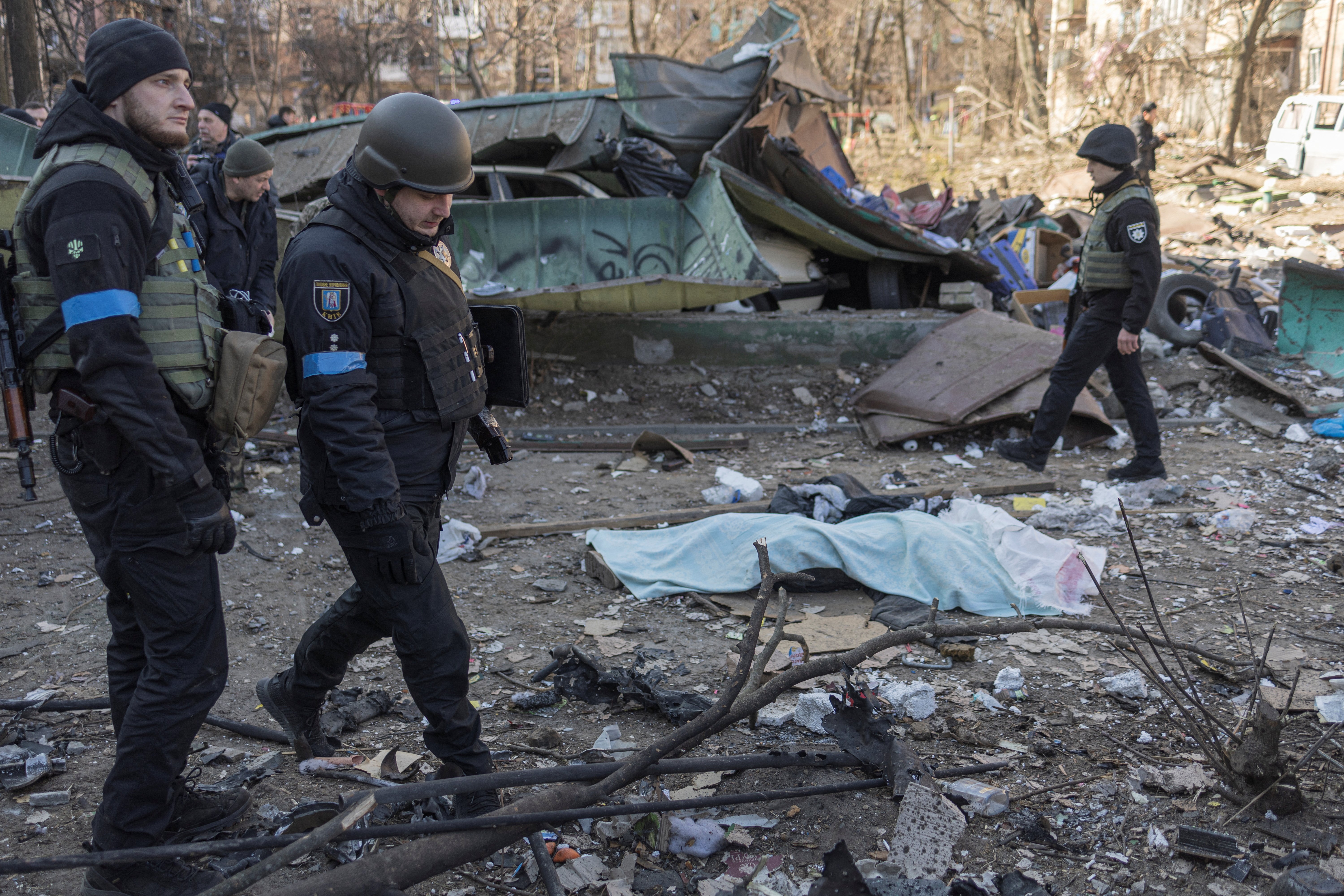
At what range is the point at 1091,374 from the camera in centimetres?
554

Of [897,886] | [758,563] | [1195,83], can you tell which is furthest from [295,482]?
[1195,83]

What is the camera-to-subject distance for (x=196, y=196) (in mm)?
2443

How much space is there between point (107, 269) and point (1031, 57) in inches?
840

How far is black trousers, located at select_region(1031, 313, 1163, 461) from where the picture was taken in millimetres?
5344

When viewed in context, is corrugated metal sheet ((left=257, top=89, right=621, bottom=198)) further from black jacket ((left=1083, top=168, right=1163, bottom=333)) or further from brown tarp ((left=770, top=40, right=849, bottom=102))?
black jacket ((left=1083, top=168, right=1163, bottom=333))

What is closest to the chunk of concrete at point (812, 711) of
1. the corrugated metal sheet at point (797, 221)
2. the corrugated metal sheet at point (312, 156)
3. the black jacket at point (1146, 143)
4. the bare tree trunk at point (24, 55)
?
the corrugated metal sheet at point (797, 221)

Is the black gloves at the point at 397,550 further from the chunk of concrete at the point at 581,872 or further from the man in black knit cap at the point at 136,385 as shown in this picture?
the chunk of concrete at the point at 581,872

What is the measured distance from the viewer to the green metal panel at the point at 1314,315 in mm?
7586

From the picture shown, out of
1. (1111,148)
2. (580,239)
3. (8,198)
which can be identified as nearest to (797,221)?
(580,239)

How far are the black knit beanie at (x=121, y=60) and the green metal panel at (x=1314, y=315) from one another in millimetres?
8272

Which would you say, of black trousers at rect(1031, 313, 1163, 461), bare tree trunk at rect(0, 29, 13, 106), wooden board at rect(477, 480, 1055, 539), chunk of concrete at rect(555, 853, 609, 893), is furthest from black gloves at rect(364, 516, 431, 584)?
bare tree trunk at rect(0, 29, 13, 106)

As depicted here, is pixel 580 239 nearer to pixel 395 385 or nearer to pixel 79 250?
pixel 395 385

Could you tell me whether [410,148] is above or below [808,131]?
below

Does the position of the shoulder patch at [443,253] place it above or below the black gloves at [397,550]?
above
